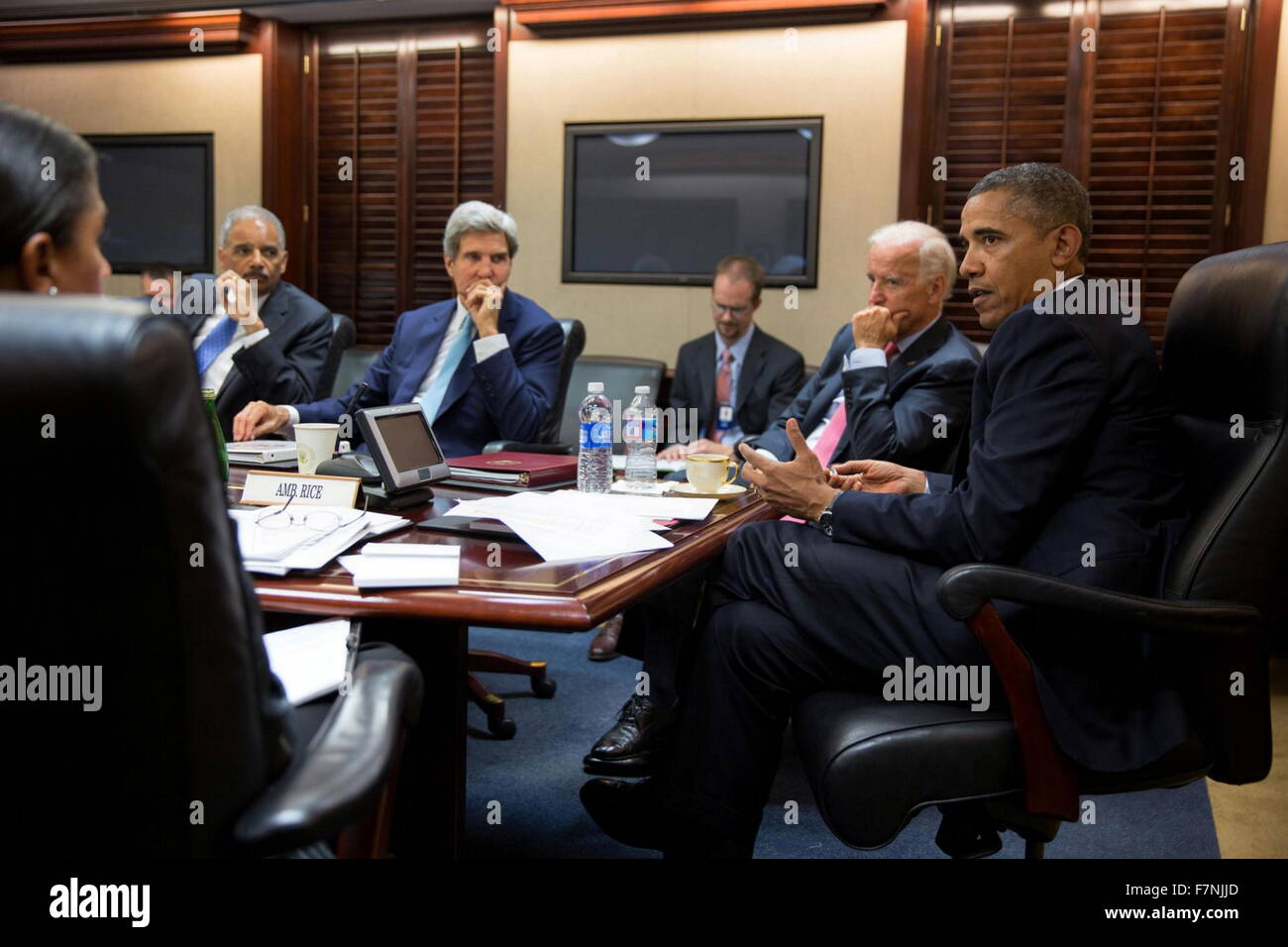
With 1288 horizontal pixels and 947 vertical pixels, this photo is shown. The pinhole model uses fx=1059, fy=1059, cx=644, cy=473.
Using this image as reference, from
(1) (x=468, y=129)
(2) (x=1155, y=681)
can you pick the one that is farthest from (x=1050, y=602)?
(1) (x=468, y=129)

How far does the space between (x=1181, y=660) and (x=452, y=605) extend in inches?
39.1

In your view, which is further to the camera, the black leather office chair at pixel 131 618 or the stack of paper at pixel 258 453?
the stack of paper at pixel 258 453

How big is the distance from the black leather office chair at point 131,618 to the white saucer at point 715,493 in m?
1.26

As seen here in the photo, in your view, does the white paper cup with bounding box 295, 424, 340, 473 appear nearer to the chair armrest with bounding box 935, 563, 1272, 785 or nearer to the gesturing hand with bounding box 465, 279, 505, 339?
the gesturing hand with bounding box 465, 279, 505, 339

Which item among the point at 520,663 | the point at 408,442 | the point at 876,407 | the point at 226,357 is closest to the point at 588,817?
the point at 520,663

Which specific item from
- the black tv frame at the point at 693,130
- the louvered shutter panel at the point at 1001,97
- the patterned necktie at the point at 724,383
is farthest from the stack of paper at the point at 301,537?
the louvered shutter panel at the point at 1001,97

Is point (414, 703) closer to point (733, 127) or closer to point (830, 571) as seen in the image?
point (830, 571)

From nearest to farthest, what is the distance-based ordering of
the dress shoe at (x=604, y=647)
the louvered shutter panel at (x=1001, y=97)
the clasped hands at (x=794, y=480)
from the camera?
the clasped hands at (x=794, y=480), the dress shoe at (x=604, y=647), the louvered shutter panel at (x=1001, y=97)

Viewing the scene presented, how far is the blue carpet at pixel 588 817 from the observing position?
219cm

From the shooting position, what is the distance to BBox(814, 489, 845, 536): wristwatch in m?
1.71

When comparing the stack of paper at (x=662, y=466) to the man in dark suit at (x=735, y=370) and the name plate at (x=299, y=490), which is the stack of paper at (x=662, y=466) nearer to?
the name plate at (x=299, y=490)

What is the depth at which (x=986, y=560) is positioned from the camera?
155cm

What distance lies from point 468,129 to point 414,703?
14.7 feet

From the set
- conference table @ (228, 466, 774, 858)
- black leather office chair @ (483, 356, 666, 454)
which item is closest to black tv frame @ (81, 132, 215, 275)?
black leather office chair @ (483, 356, 666, 454)
